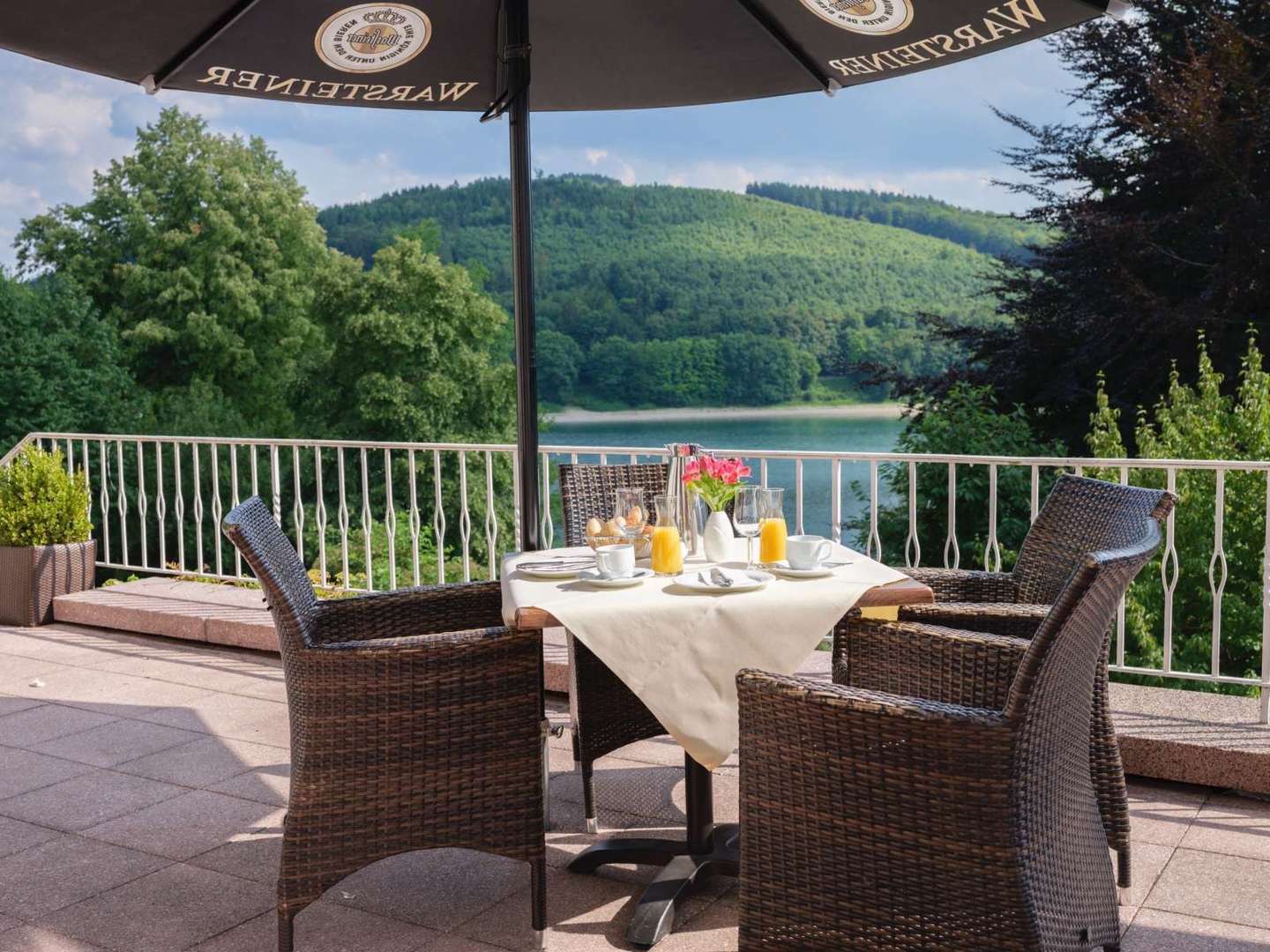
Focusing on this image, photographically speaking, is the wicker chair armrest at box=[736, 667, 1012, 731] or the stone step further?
the stone step

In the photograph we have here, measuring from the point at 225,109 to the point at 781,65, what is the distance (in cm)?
3439

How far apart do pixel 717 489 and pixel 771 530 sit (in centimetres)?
17

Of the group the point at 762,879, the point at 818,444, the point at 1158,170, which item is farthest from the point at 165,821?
the point at 818,444

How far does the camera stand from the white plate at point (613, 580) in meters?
2.54

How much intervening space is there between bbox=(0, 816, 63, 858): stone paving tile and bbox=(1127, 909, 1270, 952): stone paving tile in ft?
8.87

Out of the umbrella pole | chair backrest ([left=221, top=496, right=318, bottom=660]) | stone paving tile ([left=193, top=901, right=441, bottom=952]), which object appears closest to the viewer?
chair backrest ([left=221, top=496, right=318, bottom=660])

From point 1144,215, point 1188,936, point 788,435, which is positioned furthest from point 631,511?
point 788,435

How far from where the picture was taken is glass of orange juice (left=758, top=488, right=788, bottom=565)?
9.17ft

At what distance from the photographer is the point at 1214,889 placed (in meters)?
2.63

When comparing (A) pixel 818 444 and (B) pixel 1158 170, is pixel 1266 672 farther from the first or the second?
(A) pixel 818 444

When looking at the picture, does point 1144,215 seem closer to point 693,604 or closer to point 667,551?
point 667,551

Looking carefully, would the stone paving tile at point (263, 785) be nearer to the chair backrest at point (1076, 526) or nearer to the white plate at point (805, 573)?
the white plate at point (805, 573)

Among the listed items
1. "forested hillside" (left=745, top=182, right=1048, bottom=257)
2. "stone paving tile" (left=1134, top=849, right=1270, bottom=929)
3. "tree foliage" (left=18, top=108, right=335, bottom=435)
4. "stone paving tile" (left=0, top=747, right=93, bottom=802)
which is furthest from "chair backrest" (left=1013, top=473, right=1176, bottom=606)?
"tree foliage" (left=18, top=108, right=335, bottom=435)

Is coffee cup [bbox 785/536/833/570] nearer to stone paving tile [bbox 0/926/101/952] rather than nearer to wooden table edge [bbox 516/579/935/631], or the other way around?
wooden table edge [bbox 516/579/935/631]
